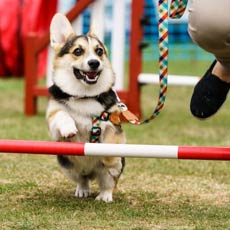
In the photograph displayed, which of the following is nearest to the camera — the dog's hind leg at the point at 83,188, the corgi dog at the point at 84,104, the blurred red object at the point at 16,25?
the corgi dog at the point at 84,104

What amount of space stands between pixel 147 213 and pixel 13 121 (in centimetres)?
368

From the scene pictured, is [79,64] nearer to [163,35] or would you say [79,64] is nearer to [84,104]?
[84,104]

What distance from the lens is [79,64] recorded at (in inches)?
167

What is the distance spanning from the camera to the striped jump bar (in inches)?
137

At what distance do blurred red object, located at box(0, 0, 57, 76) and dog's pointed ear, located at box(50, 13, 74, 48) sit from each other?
761 cm

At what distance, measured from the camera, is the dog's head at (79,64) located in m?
4.22

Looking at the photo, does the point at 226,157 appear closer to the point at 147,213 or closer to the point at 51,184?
the point at 147,213

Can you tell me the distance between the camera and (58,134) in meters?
4.09

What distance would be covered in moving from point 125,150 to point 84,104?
73 cm

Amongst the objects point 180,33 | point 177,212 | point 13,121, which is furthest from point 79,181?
point 180,33

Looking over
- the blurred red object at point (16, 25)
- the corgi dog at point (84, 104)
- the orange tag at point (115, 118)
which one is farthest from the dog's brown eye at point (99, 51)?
the blurred red object at point (16, 25)

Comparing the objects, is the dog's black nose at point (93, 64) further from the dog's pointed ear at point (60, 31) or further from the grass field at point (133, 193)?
the grass field at point (133, 193)

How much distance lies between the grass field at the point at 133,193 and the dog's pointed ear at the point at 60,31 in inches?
32.6

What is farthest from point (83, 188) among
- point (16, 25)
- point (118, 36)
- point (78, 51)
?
point (16, 25)
